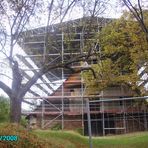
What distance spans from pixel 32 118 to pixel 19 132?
27.3 m

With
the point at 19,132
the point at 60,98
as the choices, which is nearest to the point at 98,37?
the point at 19,132

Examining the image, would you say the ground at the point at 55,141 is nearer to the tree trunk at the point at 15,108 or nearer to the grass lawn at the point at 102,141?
the grass lawn at the point at 102,141

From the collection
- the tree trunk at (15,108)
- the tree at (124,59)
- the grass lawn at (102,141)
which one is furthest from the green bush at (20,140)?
the tree at (124,59)

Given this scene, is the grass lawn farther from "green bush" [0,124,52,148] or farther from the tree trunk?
"green bush" [0,124,52,148]

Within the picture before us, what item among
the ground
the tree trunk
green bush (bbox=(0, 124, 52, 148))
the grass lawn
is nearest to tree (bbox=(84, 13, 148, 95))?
the grass lawn

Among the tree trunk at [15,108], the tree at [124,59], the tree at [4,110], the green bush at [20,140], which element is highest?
the tree at [124,59]

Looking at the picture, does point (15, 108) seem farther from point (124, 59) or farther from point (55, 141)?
point (124, 59)

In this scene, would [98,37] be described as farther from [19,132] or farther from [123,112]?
[123,112]

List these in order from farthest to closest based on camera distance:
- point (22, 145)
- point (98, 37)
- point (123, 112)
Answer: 1. point (123, 112)
2. point (98, 37)
3. point (22, 145)

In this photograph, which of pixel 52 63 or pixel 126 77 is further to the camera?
pixel 126 77

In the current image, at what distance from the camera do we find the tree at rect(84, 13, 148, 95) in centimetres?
2656

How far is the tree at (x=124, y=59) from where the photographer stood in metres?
26.6

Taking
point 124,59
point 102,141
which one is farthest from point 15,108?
point 124,59

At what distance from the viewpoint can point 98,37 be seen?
57.5 ft
